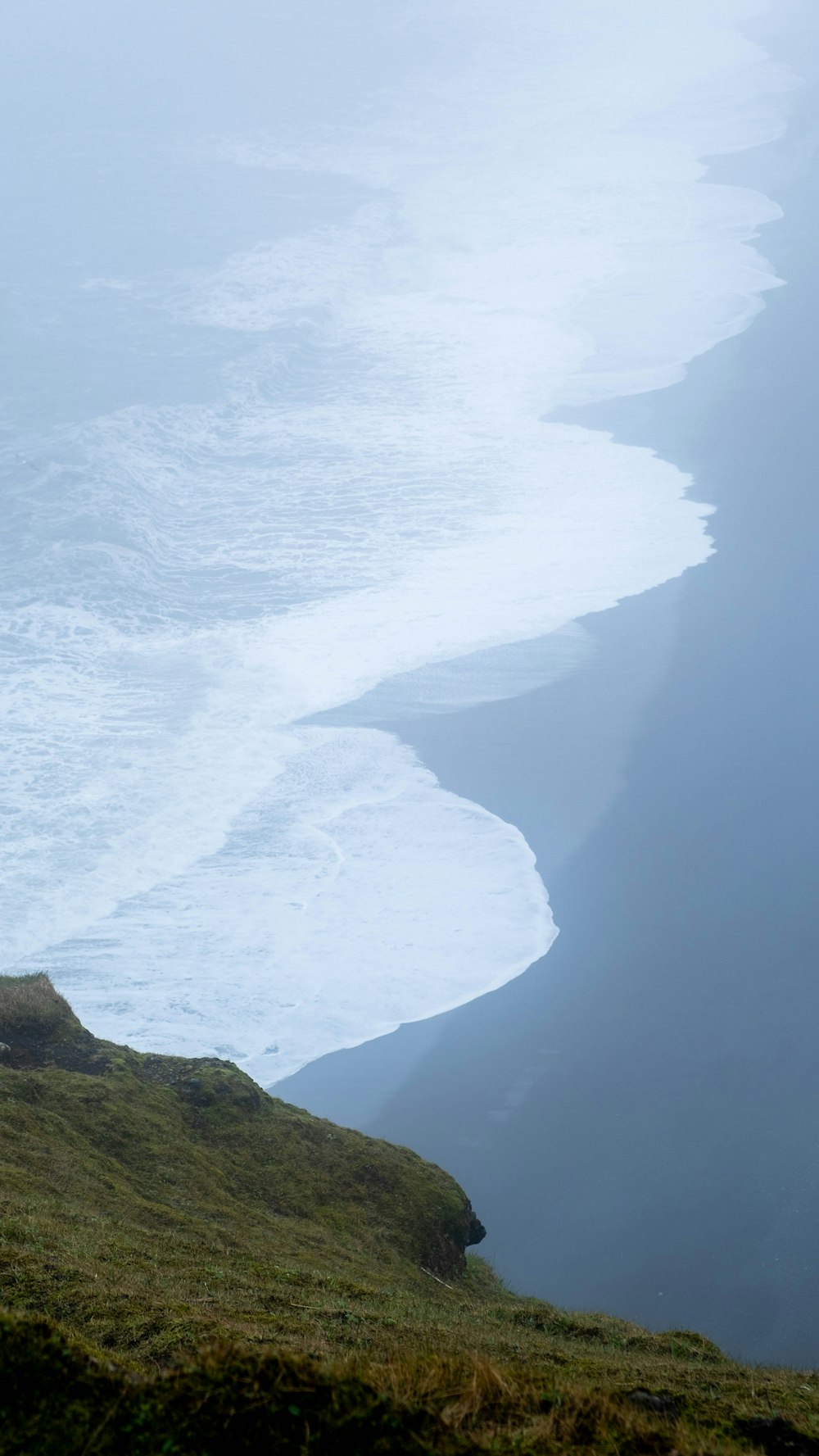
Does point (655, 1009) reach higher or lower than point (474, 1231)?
higher

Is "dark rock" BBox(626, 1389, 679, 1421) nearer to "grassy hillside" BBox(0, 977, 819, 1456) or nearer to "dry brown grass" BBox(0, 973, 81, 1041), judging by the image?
"grassy hillside" BBox(0, 977, 819, 1456)

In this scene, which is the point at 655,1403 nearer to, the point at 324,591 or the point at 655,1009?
the point at 655,1009

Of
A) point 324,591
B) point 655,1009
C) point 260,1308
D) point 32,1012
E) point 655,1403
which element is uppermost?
point 324,591

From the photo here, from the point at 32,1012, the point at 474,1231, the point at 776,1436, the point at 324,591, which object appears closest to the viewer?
the point at 776,1436

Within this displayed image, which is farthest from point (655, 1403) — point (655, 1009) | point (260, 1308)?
point (655, 1009)

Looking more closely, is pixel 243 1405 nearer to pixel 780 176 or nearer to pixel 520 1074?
pixel 520 1074

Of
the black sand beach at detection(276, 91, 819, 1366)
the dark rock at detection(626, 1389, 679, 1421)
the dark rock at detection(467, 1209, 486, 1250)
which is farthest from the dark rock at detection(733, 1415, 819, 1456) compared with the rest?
the black sand beach at detection(276, 91, 819, 1366)
